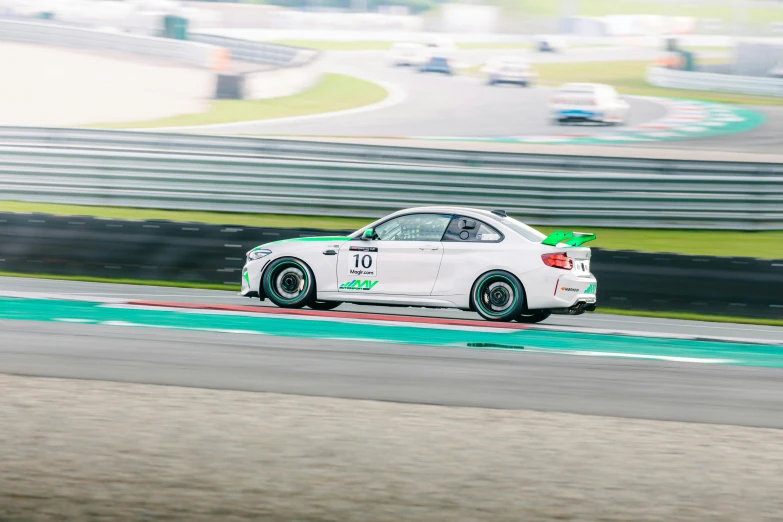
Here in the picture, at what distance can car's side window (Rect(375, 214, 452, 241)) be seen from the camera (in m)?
13.4

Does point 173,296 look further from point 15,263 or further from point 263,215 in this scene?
point 263,215

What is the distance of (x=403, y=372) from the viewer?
32.5 ft

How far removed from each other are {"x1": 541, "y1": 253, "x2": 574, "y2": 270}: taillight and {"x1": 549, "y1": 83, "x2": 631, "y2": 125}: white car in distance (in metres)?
19.8

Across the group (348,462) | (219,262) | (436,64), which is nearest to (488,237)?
(219,262)

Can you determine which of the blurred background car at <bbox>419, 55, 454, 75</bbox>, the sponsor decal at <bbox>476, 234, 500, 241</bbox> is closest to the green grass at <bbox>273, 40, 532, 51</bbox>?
the blurred background car at <bbox>419, 55, 454, 75</bbox>

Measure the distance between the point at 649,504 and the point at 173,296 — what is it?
1019 centimetres

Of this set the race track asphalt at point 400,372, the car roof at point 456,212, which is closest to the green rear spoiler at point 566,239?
the car roof at point 456,212

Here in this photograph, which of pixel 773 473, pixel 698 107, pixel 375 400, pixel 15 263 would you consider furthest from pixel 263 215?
pixel 698 107

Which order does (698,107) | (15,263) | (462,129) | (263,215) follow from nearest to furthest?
(15,263)
(263,215)
(462,129)
(698,107)

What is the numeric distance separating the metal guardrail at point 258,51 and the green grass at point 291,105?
981mm

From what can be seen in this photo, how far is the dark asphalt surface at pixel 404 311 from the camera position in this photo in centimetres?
1379

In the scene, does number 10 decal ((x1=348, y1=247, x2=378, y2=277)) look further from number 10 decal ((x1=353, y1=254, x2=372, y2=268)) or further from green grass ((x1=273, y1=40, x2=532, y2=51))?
green grass ((x1=273, y1=40, x2=532, y2=51))

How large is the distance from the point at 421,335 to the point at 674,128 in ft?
74.9

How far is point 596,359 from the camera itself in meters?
11.1
